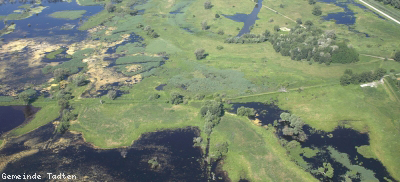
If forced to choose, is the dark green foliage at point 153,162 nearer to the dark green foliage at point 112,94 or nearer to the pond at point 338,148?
the pond at point 338,148

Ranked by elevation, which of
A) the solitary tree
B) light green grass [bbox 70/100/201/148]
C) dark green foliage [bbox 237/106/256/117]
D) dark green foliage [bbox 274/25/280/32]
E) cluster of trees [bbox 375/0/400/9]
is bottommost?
light green grass [bbox 70/100/201/148]

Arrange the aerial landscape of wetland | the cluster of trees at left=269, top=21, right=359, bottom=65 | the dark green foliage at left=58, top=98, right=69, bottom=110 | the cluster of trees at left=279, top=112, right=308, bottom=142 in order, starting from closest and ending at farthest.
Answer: the aerial landscape of wetland, the cluster of trees at left=279, top=112, right=308, bottom=142, the dark green foliage at left=58, top=98, right=69, bottom=110, the cluster of trees at left=269, top=21, right=359, bottom=65

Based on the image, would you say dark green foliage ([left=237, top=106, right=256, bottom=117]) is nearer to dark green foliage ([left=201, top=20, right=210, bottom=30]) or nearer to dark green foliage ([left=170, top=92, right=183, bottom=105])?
dark green foliage ([left=170, top=92, right=183, bottom=105])

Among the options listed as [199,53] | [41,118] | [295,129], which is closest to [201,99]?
[199,53]

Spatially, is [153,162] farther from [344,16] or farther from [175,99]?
[344,16]

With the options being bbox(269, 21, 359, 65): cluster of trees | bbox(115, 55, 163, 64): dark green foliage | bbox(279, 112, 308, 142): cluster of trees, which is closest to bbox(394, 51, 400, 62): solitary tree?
bbox(269, 21, 359, 65): cluster of trees

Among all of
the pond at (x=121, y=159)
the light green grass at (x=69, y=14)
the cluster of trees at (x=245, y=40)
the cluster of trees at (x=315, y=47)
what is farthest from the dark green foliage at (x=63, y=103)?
the light green grass at (x=69, y=14)
